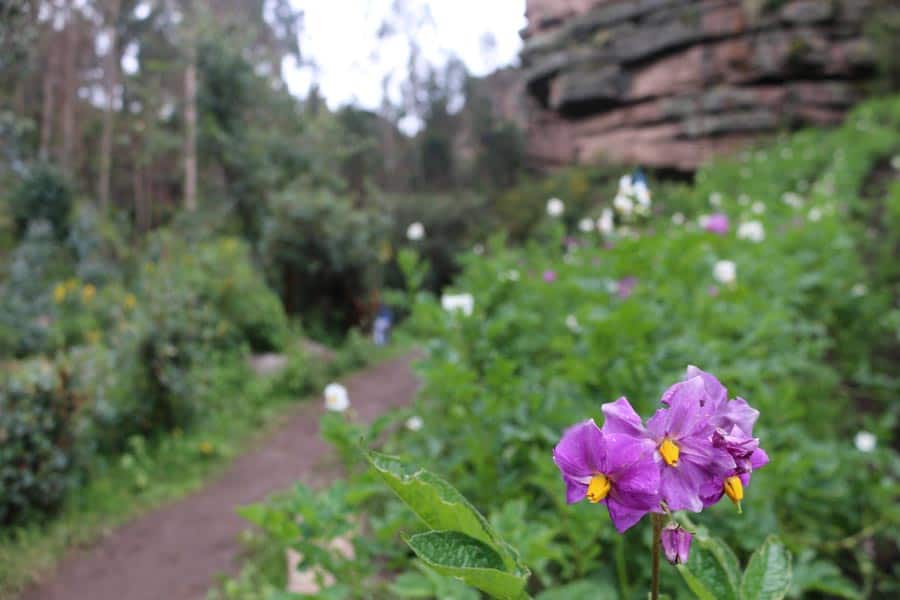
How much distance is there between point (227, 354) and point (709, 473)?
23.4ft

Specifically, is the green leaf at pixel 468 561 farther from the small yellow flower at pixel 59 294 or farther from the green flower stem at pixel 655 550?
the small yellow flower at pixel 59 294

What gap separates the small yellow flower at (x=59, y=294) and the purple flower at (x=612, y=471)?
719 centimetres

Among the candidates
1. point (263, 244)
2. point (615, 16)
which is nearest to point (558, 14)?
point (263, 244)

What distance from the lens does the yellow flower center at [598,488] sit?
0.47 m

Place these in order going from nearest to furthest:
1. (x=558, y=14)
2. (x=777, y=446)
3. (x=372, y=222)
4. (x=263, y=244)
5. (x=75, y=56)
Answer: (x=777, y=446), (x=558, y=14), (x=263, y=244), (x=372, y=222), (x=75, y=56)

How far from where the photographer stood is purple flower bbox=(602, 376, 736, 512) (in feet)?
1.59

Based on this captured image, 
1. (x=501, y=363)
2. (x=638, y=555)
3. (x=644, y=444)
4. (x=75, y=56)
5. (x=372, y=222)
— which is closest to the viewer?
(x=644, y=444)

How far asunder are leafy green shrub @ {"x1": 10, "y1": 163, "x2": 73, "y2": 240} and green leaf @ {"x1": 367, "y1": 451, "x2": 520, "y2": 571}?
9.35 metres

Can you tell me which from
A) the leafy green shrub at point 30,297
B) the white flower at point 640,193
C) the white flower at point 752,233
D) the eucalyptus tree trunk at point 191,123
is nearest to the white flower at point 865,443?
the white flower at point 640,193

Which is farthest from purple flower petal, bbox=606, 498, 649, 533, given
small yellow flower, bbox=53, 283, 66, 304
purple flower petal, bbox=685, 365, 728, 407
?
small yellow flower, bbox=53, 283, 66, 304

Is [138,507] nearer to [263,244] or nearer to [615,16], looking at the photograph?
[263,244]

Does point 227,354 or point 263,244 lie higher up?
point 263,244

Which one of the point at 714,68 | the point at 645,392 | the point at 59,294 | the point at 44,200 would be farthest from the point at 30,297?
the point at 714,68

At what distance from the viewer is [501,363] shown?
172 cm
